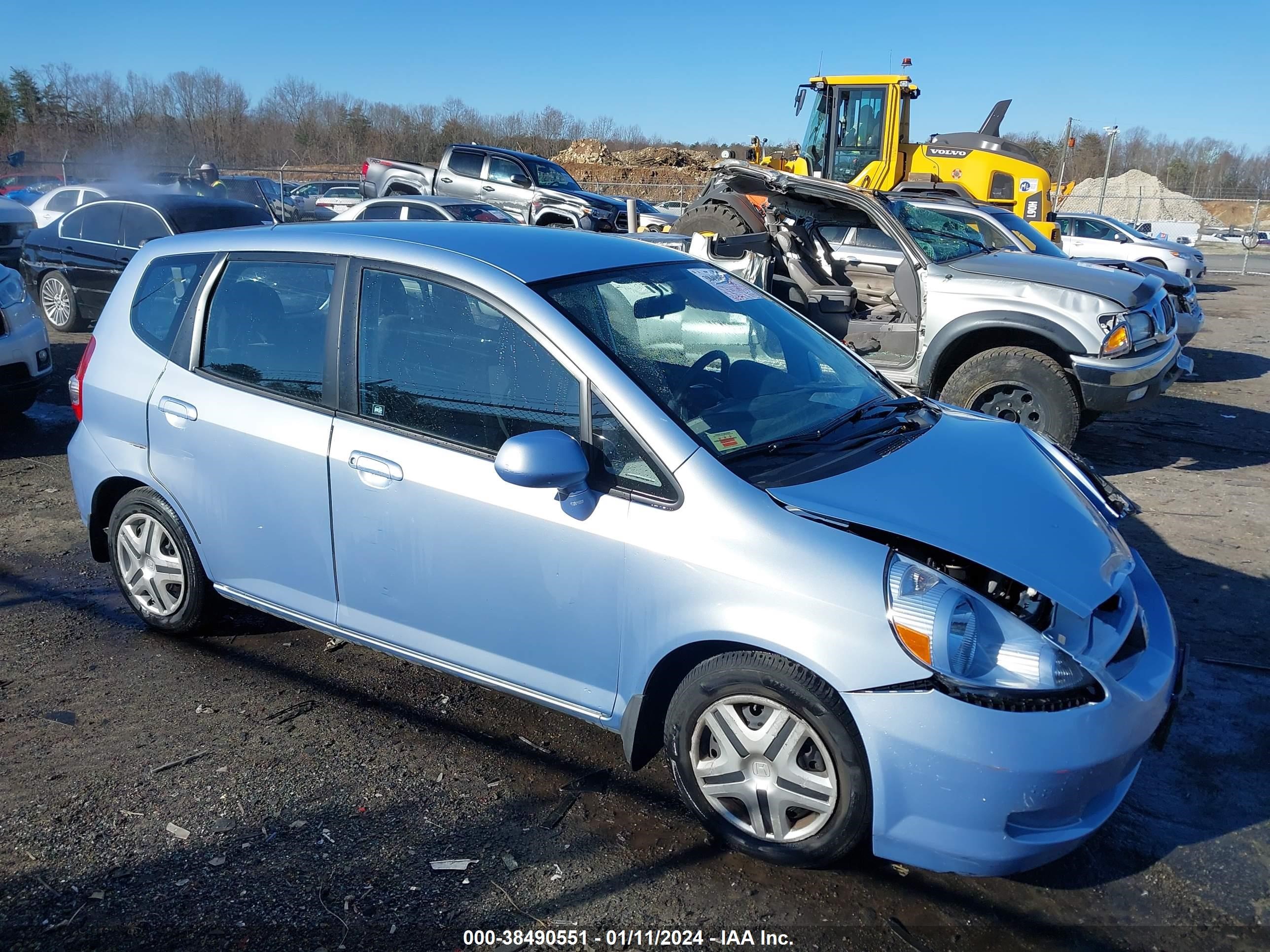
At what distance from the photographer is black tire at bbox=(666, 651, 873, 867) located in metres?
2.62

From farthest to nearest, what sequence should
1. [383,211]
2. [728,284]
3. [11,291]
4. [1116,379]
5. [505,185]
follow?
[505,185]
[383,211]
[11,291]
[1116,379]
[728,284]

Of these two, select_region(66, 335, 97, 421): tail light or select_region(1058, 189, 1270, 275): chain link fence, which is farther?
select_region(1058, 189, 1270, 275): chain link fence

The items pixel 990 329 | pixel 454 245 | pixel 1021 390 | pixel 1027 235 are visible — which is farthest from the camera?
→ pixel 1027 235

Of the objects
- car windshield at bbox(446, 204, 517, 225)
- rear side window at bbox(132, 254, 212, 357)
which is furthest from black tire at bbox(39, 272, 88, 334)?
rear side window at bbox(132, 254, 212, 357)

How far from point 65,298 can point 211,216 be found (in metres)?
2.11

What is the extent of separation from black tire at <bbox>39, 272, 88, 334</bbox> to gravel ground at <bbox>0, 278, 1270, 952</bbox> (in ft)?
26.1

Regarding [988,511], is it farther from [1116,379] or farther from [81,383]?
[1116,379]

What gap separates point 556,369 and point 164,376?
6.16ft

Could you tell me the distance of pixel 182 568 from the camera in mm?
4094

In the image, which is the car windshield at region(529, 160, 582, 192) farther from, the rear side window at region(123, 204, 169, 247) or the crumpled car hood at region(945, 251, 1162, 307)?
the crumpled car hood at region(945, 251, 1162, 307)

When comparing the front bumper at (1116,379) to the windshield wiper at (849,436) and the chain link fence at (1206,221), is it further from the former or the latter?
the chain link fence at (1206,221)

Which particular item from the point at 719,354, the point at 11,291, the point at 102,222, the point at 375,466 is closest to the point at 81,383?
the point at 375,466

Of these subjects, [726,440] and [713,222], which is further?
[713,222]

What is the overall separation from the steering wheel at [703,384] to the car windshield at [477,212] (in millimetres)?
10403
